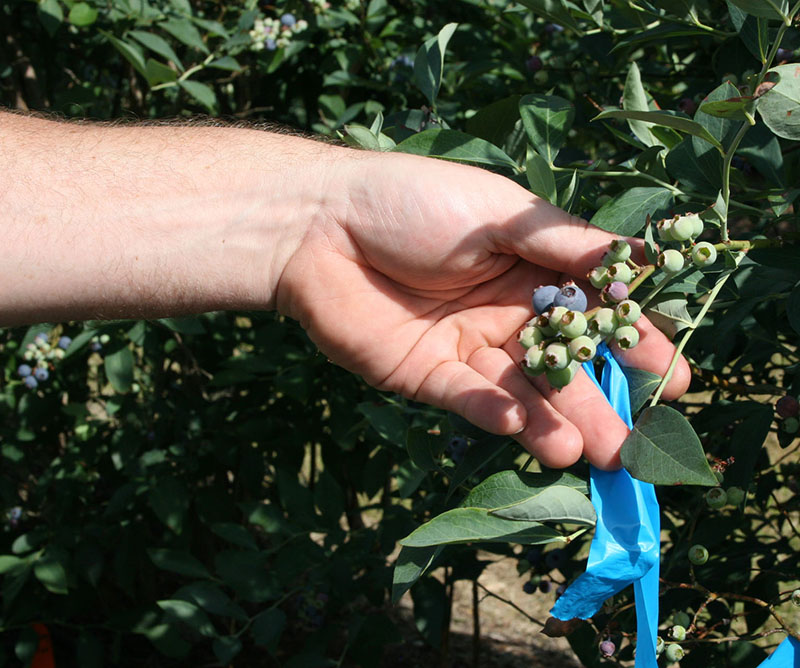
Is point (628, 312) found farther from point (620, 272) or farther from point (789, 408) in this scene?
point (789, 408)

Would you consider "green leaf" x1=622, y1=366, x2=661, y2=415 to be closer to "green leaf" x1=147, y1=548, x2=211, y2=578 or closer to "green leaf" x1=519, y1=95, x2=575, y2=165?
"green leaf" x1=519, y1=95, x2=575, y2=165

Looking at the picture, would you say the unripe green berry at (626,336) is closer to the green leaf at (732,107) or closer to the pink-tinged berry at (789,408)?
the green leaf at (732,107)

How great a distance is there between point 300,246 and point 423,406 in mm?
602

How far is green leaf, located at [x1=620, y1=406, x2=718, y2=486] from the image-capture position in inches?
32.9

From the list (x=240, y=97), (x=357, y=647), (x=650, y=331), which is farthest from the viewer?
(x=240, y=97)

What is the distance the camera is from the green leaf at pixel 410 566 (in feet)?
3.02

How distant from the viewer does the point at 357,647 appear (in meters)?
1.99

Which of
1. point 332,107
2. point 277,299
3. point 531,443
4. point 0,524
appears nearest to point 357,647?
point 277,299

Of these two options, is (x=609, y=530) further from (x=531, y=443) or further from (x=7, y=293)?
(x=7, y=293)

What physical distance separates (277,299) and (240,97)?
1.62 m

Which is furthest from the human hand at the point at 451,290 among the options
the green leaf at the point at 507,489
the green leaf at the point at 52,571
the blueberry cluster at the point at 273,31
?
the green leaf at the point at 52,571

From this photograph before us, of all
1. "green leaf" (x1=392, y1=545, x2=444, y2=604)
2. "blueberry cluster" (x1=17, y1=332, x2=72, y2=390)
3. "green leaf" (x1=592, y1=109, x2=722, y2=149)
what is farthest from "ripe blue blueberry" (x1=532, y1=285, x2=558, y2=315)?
"blueberry cluster" (x1=17, y1=332, x2=72, y2=390)

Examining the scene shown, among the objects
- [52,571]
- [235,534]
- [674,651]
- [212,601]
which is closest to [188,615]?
[212,601]

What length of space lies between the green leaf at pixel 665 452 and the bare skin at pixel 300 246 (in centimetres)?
19
